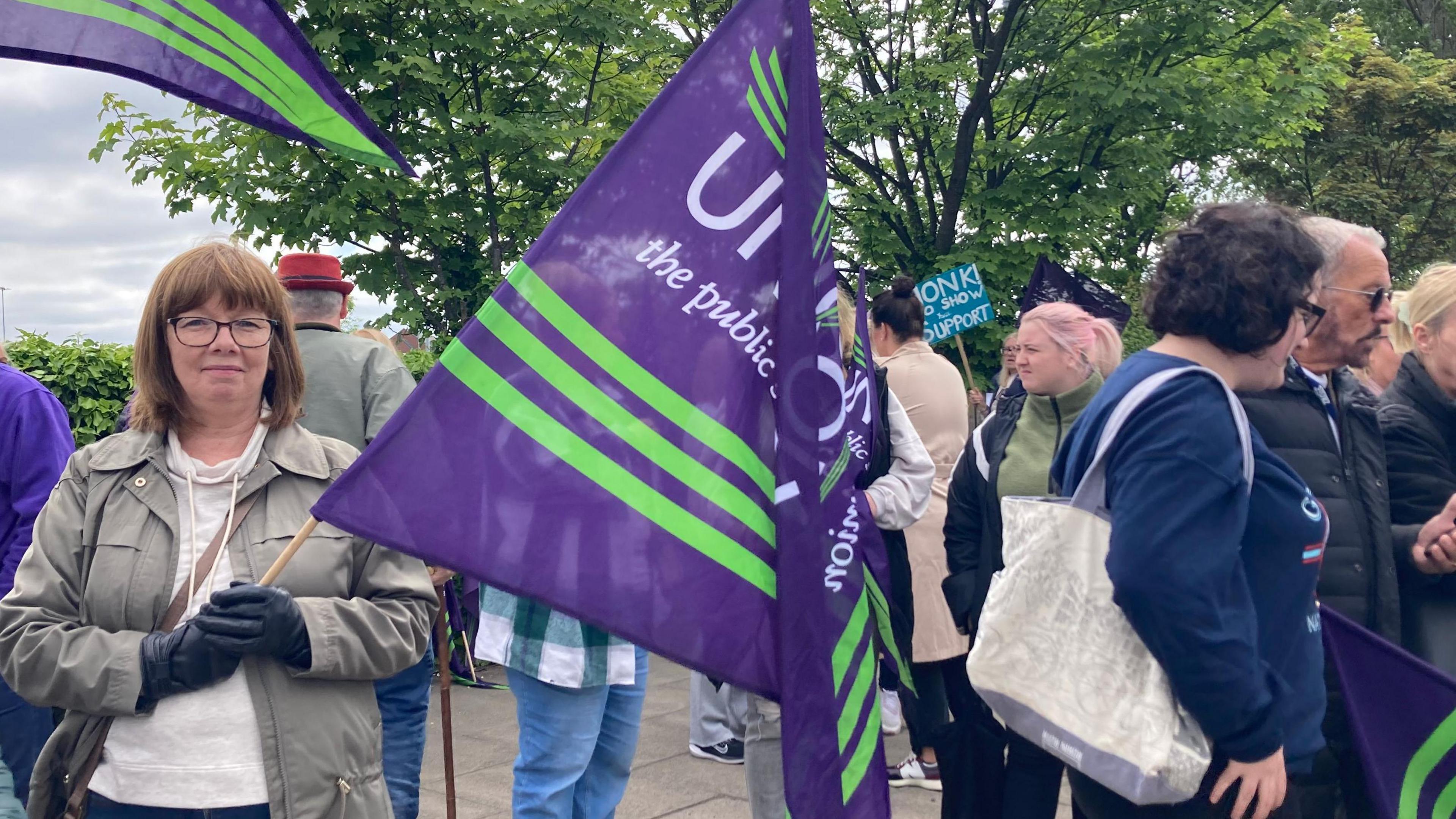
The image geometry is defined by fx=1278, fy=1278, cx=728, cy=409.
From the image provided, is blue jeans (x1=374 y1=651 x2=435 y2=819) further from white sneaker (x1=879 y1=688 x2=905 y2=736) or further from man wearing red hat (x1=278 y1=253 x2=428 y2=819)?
white sneaker (x1=879 y1=688 x2=905 y2=736)

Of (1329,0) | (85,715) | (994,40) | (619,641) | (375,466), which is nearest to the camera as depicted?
(375,466)

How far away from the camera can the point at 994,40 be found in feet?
43.3

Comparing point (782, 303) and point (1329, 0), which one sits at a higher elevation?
point (1329, 0)

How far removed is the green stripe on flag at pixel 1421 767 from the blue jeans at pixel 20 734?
3234mm

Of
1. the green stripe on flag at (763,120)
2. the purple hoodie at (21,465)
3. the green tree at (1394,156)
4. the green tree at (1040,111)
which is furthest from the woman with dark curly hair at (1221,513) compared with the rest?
the green tree at (1394,156)

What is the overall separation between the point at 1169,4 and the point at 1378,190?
961cm

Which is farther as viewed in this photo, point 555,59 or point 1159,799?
point 555,59

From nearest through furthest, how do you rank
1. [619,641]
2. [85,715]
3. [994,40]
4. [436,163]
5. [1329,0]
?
[85,715] < [619,641] < [436,163] < [994,40] < [1329,0]

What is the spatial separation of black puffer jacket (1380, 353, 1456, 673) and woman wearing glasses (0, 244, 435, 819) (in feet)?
7.75

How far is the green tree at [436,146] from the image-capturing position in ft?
28.6

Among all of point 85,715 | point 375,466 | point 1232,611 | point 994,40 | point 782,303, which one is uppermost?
point 994,40

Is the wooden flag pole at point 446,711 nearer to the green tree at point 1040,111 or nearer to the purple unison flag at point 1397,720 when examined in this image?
the purple unison flag at point 1397,720

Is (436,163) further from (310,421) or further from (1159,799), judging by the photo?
(1159,799)

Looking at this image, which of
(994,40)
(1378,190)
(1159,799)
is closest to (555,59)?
(994,40)
